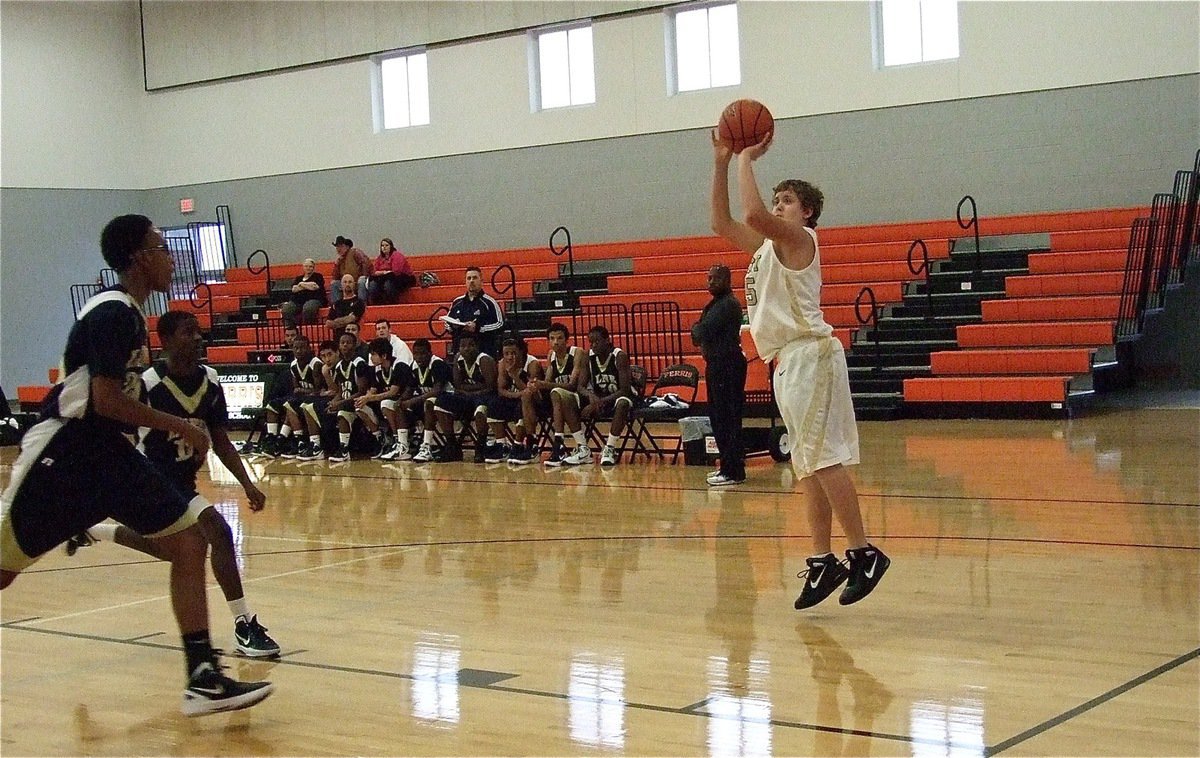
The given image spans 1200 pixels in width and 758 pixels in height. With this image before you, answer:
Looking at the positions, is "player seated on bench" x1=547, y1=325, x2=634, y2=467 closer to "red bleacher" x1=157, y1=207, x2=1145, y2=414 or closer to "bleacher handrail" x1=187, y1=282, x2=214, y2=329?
"red bleacher" x1=157, y1=207, x2=1145, y2=414

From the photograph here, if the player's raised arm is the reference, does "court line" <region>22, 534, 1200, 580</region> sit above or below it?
below

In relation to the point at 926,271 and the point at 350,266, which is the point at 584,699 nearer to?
the point at 926,271

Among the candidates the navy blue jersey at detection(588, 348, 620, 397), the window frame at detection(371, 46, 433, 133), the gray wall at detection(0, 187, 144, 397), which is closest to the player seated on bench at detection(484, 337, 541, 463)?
the navy blue jersey at detection(588, 348, 620, 397)

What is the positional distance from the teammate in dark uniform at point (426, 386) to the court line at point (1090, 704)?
8.94 meters

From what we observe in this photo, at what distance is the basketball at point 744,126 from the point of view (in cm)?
561

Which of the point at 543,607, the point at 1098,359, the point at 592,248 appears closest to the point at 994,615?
the point at 543,607

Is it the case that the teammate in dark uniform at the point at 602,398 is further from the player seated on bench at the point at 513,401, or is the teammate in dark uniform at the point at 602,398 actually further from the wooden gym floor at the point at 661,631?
the wooden gym floor at the point at 661,631

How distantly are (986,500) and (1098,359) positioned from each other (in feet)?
19.2

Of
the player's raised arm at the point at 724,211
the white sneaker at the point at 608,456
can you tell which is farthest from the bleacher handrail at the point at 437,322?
the player's raised arm at the point at 724,211

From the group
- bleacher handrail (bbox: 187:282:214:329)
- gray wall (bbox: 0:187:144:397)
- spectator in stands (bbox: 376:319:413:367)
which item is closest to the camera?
spectator in stands (bbox: 376:319:413:367)

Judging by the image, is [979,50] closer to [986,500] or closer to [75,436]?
[986,500]

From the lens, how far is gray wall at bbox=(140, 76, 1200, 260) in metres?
15.9

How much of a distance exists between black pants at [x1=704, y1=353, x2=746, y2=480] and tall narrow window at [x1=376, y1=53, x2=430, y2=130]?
39.7 ft

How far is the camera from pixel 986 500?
8664 mm
